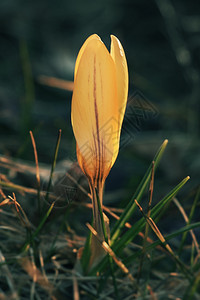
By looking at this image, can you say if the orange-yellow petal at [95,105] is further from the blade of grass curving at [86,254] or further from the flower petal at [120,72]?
Result: the blade of grass curving at [86,254]

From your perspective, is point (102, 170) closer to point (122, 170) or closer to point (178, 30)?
point (122, 170)

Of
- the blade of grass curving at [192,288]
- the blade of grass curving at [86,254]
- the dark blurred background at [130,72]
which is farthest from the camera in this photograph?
the dark blurred background at [130,72]

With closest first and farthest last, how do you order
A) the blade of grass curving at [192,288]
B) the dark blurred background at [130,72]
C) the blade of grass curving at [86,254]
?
the blade of grass curving at [192,288] < the blade of grass curving at [86,254] < the dark blurred background at [130,72]

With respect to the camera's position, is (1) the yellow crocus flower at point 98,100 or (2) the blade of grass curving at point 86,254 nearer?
(1) the yellow crocus flower at point 98,100

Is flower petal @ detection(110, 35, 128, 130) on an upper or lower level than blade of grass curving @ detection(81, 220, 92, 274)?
upper

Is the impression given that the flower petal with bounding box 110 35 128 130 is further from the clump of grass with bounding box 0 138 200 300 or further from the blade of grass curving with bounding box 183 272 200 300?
the blade of grass curving with bounding box 183 272 200 300

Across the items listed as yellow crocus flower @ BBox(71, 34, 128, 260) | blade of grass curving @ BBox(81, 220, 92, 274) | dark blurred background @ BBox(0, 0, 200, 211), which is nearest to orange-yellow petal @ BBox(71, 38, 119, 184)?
yellow crocus flower @ BBox(71, 34, 128, 260)

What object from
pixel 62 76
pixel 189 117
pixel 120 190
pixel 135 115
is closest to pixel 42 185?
pixel 135 115

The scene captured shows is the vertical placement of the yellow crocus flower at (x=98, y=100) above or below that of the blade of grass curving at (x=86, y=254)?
above

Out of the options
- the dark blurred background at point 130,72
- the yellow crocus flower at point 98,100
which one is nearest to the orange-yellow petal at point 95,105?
the yellow crocus flower at point 98,100
